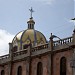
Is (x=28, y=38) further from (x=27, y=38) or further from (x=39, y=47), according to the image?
(x=39, y=47)

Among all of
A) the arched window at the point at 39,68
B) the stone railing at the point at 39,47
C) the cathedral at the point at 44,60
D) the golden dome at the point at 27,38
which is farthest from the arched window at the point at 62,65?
the golden dome at the point at 27,38

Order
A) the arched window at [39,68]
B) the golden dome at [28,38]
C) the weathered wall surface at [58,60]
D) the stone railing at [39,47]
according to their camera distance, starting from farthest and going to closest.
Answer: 1. the golden dome at [28,38]
2. the arched window at [39,68]
3. the stone railing at [39,47]
4. the weathered wall surface at [58,60]

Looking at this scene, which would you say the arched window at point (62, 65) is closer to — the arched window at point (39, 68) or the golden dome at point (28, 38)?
the arched window at point (39, 68)

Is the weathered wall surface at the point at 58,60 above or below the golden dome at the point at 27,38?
below

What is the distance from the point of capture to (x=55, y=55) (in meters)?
43.6

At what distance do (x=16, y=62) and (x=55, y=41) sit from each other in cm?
815

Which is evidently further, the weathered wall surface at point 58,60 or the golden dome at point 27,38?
the golden dome at point 27,38

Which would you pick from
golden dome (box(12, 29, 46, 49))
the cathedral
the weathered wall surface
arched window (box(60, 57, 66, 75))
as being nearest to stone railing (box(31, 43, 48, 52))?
the cathedral

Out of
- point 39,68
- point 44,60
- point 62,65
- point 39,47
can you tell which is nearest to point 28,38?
point 39,47

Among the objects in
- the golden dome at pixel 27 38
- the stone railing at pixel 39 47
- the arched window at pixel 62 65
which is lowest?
the arched window at pixel 62 65

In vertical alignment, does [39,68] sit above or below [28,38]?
below

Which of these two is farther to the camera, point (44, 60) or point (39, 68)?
point (39, 68)

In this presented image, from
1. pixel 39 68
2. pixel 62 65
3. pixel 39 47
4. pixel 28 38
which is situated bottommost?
pixel 62 65

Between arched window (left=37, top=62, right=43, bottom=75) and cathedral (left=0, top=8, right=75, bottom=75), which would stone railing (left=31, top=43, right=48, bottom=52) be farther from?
arched window (left=37, top=62, right=43, bottom=75)
